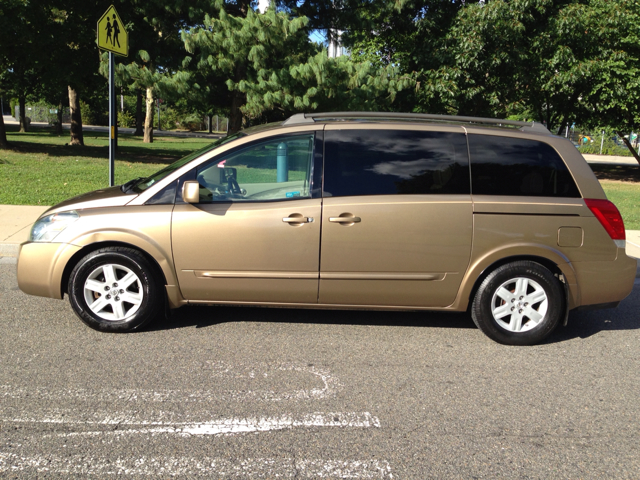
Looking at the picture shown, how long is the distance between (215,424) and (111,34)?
6533 millimetres

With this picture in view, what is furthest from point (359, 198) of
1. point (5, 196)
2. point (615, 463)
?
point (5, 196)

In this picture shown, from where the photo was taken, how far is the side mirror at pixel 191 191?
14.7 feet

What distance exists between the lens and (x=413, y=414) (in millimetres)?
3525

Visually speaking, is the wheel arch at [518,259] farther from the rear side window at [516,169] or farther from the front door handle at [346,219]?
the front door handle at [346,219]

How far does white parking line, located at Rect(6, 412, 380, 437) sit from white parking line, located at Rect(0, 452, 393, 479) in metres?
0.26

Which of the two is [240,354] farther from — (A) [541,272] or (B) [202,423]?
(A) [541,272]

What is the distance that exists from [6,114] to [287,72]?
255 feet

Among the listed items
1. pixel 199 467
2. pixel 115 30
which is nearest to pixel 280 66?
pixel 115 30

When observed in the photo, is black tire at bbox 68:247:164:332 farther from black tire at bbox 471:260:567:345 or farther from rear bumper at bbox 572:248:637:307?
rear bumper at bbox 572:248:637:307

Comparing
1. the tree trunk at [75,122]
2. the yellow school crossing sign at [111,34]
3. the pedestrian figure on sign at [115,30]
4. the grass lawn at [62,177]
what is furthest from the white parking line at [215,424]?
the tree trunk at [75,122]

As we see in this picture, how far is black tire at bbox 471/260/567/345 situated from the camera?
467 centimetres

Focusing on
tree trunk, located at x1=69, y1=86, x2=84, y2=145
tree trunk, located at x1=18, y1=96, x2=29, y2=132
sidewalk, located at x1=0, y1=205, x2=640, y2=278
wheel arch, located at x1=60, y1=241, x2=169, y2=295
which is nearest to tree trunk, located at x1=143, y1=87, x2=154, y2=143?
tree trunk, located at x1=69, y1=86, x2=84, y2=145

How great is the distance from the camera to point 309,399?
12.1 ft

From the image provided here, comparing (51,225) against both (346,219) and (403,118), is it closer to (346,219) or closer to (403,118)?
(346,219)
